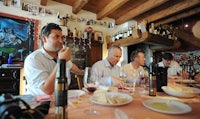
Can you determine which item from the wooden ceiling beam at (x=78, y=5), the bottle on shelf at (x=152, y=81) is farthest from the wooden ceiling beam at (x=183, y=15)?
the bottle on shelf at (x=152, y=81)

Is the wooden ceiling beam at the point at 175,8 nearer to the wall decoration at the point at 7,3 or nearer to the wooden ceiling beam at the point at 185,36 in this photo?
the wooden ceiling beam at the point at 185,36

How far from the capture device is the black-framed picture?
2842mm

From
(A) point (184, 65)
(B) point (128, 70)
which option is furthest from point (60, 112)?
(A) point (184, 65)

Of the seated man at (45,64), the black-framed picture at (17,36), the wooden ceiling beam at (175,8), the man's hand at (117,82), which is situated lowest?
the man's hand at (117,82)

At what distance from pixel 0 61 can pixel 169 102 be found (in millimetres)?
2987

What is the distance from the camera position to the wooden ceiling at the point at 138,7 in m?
3.29

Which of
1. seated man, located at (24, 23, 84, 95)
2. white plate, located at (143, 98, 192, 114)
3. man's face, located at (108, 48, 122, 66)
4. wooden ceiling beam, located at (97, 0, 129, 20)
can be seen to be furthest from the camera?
wooden ceiling beam, located at (97, 0, 129, 20)

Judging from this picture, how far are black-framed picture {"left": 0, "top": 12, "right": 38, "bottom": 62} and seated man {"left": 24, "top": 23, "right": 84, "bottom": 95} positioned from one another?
1.91 meters

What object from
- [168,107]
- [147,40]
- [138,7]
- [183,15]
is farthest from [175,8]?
[168,107]

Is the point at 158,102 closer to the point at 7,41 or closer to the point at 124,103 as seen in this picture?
the point at 124,103

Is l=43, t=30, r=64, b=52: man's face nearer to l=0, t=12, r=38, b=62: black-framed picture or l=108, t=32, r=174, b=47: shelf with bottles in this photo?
l=0, t=12, r=38, b=62: black-framed picture

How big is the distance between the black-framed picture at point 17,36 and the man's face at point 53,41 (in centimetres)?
193

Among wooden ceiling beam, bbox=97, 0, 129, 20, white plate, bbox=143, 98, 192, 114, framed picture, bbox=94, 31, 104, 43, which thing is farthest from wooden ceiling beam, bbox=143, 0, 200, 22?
white plate, bbox=143, 98, 192, 114

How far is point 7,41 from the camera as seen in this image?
2.87 metres
